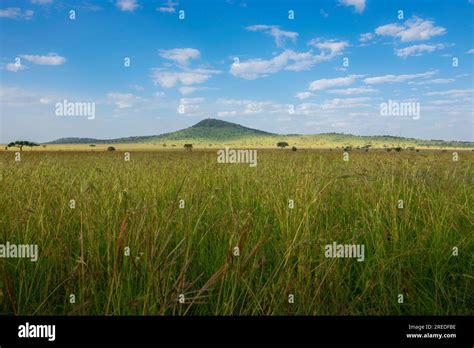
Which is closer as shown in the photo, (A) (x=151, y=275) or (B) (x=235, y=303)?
(A) (x=151, y=275)

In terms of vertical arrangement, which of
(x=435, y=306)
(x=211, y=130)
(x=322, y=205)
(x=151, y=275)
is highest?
(x=211, y=130)

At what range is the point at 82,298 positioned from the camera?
2119mm

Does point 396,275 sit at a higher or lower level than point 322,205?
lower

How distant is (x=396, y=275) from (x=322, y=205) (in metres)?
1.02

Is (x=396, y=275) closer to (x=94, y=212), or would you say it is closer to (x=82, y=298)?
(x=82, y=298)

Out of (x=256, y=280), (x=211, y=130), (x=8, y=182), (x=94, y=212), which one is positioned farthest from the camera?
(x=211, y=130)
